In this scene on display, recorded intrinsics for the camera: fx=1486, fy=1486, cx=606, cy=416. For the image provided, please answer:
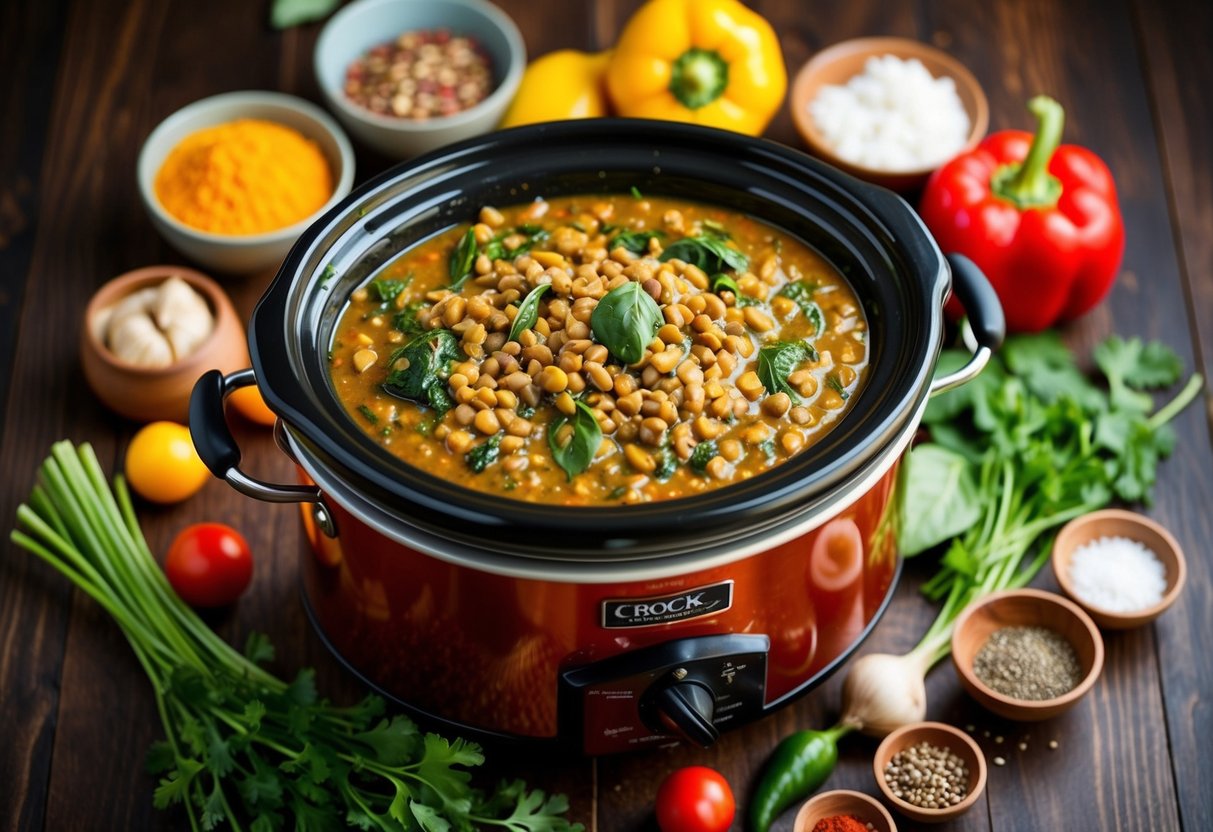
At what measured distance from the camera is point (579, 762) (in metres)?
3.03

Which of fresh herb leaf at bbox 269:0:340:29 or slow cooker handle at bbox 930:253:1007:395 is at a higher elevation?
fresh herb leaf at bbox 269:0:340:29

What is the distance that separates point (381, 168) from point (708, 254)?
1.49 metres

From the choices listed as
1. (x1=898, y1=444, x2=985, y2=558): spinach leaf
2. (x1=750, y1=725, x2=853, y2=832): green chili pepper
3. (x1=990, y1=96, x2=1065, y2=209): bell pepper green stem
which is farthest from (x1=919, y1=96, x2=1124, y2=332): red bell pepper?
(x1=750, y1=725, x2=853, y2=832): green chili pepper

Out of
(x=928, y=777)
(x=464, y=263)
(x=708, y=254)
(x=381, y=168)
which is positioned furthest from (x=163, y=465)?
(x=928, y=777)

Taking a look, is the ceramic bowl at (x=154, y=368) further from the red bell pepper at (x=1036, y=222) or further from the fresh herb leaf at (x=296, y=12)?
the red bell pepper at (x=1036, y=222)

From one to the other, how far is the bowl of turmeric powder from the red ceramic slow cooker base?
108 centimetres

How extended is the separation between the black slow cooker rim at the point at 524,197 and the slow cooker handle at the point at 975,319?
0.12m

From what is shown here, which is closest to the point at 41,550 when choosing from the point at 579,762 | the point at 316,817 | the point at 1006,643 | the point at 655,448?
the point at 316,817

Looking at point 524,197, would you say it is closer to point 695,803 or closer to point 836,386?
point 836,386

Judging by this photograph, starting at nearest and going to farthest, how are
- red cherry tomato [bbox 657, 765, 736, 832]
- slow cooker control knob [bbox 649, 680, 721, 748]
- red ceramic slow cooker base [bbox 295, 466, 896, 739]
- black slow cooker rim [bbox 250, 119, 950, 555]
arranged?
black slow cooker rim [bbox 250, 119, 950, 555] < red ceramic slow cooker base [bbox 295, 466, 896, 739] < slow cooker control knob [bbox 649, 680, 721, 748] < red cherry tomato [bbox 657, 765, 736, 832]

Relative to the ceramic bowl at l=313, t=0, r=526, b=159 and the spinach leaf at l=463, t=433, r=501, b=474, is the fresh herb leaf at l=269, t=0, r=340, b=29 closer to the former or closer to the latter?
the ceramic bowl at l=313, t=0, r=526, b=159

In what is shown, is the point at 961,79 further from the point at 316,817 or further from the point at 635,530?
the point at 316,817

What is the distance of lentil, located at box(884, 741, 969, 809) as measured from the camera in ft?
9.41

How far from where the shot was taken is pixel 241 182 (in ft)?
12.2
